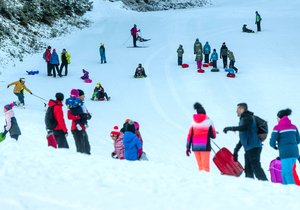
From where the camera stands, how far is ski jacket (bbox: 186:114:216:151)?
830cm

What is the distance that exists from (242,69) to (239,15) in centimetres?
1682

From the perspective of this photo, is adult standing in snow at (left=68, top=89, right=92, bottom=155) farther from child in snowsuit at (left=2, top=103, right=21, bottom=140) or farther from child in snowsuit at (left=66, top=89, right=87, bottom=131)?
child in snowsuit at (left=2, top=103, right=21, bottom=140)

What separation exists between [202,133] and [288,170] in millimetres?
1520

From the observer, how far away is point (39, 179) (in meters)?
6.81

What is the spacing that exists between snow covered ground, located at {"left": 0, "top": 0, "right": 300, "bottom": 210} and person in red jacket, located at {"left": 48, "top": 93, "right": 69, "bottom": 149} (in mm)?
370

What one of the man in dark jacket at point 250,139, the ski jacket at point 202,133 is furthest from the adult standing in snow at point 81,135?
the man in dark jacket at point 250,139

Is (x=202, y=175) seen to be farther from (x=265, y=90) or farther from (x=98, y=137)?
(x=265, y=90)

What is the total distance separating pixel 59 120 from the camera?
9695mm

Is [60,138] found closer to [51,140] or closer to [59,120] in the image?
[51,140]

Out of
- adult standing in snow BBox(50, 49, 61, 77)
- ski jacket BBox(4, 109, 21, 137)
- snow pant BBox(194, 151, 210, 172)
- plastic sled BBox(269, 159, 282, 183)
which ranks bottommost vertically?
plastic sled BBox(269, 159, 282, 183)

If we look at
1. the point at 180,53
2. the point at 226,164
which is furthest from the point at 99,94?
the point at 226,164

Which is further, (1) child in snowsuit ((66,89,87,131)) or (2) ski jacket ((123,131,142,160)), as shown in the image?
(1) child in snowsuit ((66,89,87,131))

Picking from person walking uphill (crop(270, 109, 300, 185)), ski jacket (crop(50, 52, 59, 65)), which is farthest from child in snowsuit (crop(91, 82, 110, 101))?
person walking uphill (crop(270, 109, 300, 185))

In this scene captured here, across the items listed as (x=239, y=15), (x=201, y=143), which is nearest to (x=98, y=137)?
(x=201, y=143)
